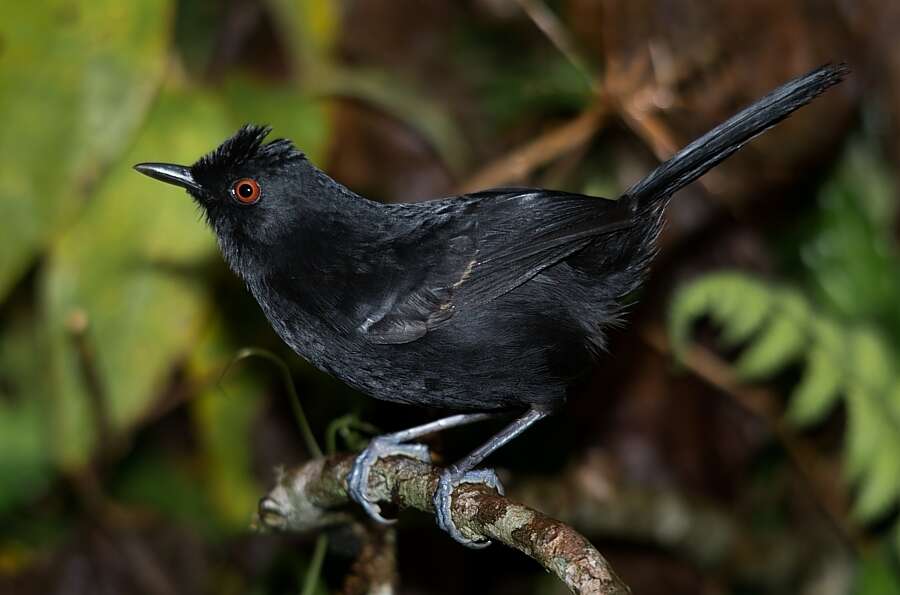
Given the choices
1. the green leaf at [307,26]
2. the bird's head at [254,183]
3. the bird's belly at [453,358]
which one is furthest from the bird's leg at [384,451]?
the green leaf at [307,26]

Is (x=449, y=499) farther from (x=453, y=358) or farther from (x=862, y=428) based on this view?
(x=862, y=428)

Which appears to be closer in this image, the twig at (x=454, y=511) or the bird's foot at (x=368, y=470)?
the twig at (x=454, y=511)

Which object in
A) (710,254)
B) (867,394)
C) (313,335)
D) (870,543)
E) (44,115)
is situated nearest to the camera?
(313,335)

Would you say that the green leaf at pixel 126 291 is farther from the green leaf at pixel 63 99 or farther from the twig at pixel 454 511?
the twig at pixel 454 511

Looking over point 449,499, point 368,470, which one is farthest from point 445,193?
point 449,499

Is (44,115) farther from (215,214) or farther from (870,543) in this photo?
(870,543)

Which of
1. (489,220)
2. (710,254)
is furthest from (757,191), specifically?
(489,220)
